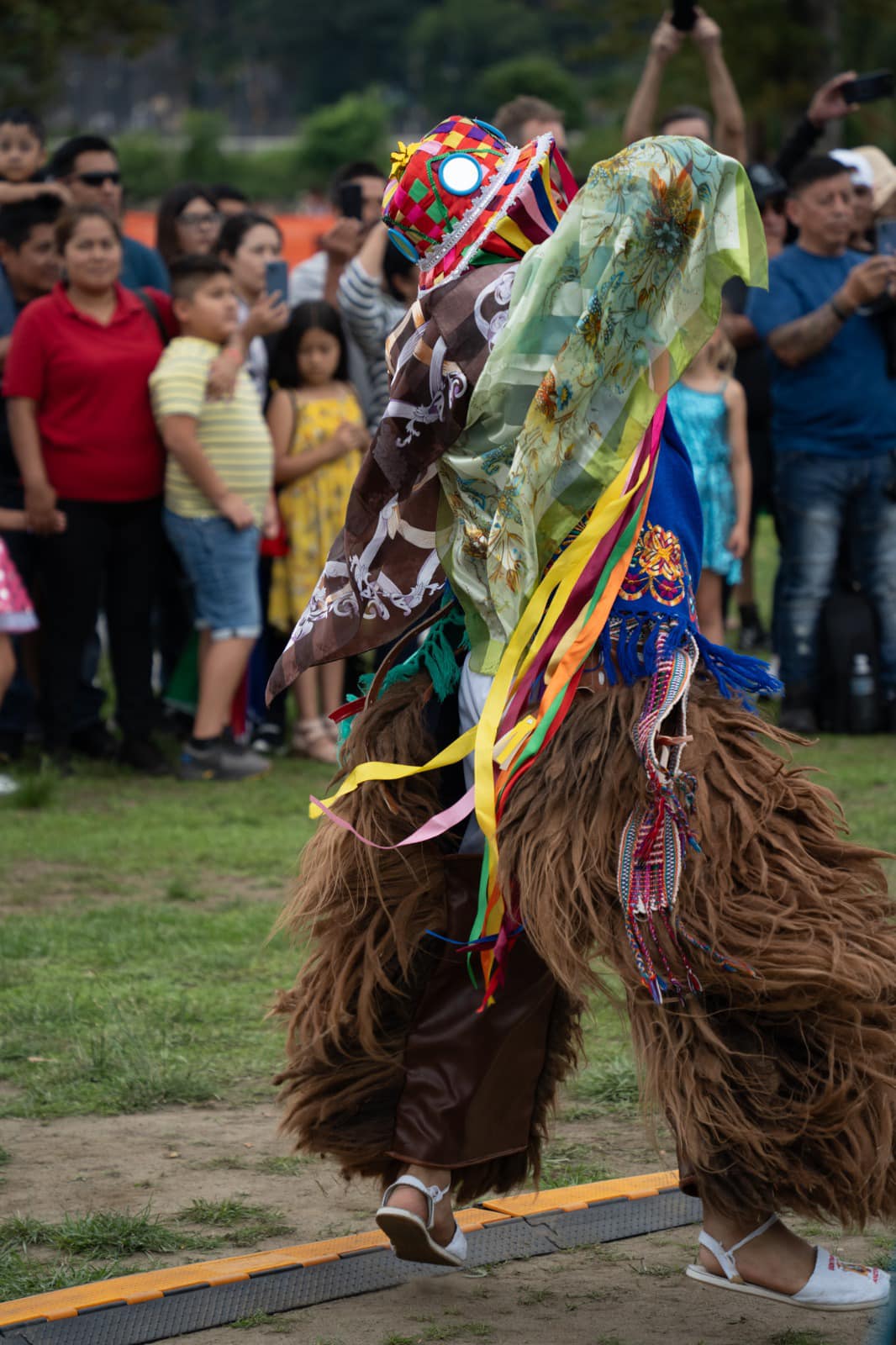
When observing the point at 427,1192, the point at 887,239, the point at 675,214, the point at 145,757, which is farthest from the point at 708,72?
the point at 427,1192

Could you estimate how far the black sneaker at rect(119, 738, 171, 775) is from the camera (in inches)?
298

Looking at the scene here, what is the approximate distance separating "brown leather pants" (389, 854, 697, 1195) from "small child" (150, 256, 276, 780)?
423 centimetres

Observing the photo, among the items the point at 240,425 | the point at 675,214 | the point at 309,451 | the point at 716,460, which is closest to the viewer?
the point at 675,214

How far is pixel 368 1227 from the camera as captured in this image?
347 cm

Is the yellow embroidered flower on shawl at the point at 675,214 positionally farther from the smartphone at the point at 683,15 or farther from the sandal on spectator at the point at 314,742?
the sandal on spectator at the point at 314,742

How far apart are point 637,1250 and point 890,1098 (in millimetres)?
723

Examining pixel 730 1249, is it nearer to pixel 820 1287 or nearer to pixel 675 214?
pixel 820 1287

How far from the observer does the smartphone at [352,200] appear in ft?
26.6

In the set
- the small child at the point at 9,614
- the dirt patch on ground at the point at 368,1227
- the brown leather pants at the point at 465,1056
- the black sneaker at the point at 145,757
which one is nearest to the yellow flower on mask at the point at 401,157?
the brown leather pants at the point at 465,1056

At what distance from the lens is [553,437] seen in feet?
9.49

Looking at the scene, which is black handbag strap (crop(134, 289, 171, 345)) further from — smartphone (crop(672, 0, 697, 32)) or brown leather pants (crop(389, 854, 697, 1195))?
brown leather pants (crop(389, 854, 697, 1195))

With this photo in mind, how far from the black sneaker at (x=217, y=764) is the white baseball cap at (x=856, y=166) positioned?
3.56 meters

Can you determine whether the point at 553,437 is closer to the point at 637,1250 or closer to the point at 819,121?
the point at 637,1250

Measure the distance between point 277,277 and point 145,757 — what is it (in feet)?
6.80
